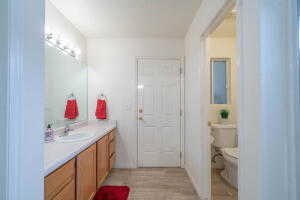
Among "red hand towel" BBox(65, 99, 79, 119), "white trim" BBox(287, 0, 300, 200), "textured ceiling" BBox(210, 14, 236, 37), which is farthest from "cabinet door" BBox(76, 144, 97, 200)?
"textured ceiling" BBox(210, 14, 236, 37)

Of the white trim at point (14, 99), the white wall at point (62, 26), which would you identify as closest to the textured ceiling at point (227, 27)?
the white wall at point (62, 26)

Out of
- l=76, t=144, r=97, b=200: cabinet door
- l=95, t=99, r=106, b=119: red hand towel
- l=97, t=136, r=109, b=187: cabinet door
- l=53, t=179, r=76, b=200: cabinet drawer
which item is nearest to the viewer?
l=53, t=179, r=76, b=200: cabinet drawer

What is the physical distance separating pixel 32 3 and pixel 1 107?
1.40ft

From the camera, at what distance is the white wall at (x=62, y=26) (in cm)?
202

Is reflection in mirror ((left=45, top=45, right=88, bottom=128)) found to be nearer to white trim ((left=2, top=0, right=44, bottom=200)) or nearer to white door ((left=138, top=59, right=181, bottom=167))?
white door ((left=138, top=59, right=181, bottom=167))

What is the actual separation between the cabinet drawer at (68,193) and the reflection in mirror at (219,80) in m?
2.56

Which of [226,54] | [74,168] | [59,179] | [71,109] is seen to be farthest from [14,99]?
[226,54]

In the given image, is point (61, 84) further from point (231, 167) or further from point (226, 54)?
point (226, 54)

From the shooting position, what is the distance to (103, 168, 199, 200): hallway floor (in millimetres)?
2266

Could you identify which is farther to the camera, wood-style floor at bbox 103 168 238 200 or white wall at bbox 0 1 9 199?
wood-style floor at bbox 103 168 238 200

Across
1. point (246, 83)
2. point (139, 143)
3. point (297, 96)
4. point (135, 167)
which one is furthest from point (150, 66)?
point (297, 96)

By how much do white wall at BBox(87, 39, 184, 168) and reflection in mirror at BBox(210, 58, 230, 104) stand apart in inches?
25.6

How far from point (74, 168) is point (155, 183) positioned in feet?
4.81

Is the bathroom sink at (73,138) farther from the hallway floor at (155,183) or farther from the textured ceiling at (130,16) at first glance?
the textured ceiling at (130,16)
